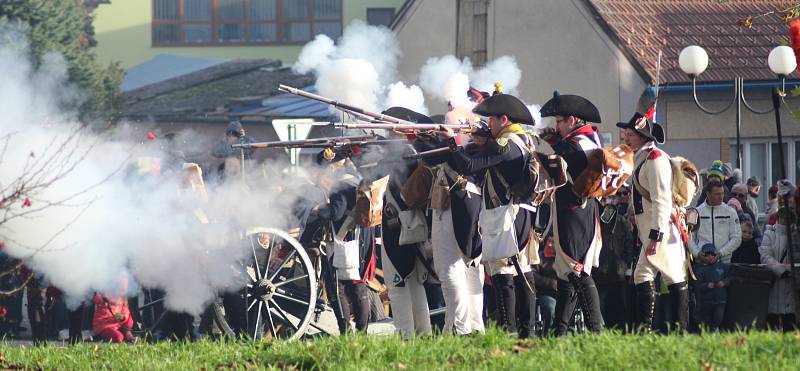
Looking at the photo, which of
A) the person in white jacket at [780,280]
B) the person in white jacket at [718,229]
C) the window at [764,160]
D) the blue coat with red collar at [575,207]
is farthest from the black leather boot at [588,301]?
the window at [764,160]

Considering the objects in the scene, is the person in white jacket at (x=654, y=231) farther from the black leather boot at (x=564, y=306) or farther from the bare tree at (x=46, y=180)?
the bare tree at (x=46, y=180)

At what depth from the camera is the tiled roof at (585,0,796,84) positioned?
22.3 meters

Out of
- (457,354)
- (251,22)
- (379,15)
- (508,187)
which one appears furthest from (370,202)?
(251,22)

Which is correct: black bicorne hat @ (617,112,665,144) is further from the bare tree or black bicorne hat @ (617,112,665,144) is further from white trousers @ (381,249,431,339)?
the bare tree

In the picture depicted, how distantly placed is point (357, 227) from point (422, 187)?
67.4 inches

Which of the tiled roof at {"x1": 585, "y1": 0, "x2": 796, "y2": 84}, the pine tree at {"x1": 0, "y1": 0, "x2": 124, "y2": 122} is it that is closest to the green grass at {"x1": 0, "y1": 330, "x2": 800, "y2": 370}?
the tiled roof at {"x1": 585, "y1": 0, "x2": 796, "y2": 84}

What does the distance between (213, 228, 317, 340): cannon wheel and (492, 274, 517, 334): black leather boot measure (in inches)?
76.0

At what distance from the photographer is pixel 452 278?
32.2 feet

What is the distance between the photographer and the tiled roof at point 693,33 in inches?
878

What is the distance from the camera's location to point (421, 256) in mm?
10367

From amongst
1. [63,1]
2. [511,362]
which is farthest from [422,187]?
[63,1]

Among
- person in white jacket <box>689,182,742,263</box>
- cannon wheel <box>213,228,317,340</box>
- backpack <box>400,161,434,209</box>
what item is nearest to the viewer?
backpack <box>400,161,434,209</box>

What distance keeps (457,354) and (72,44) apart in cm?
2789

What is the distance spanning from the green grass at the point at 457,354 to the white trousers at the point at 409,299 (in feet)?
5.83
